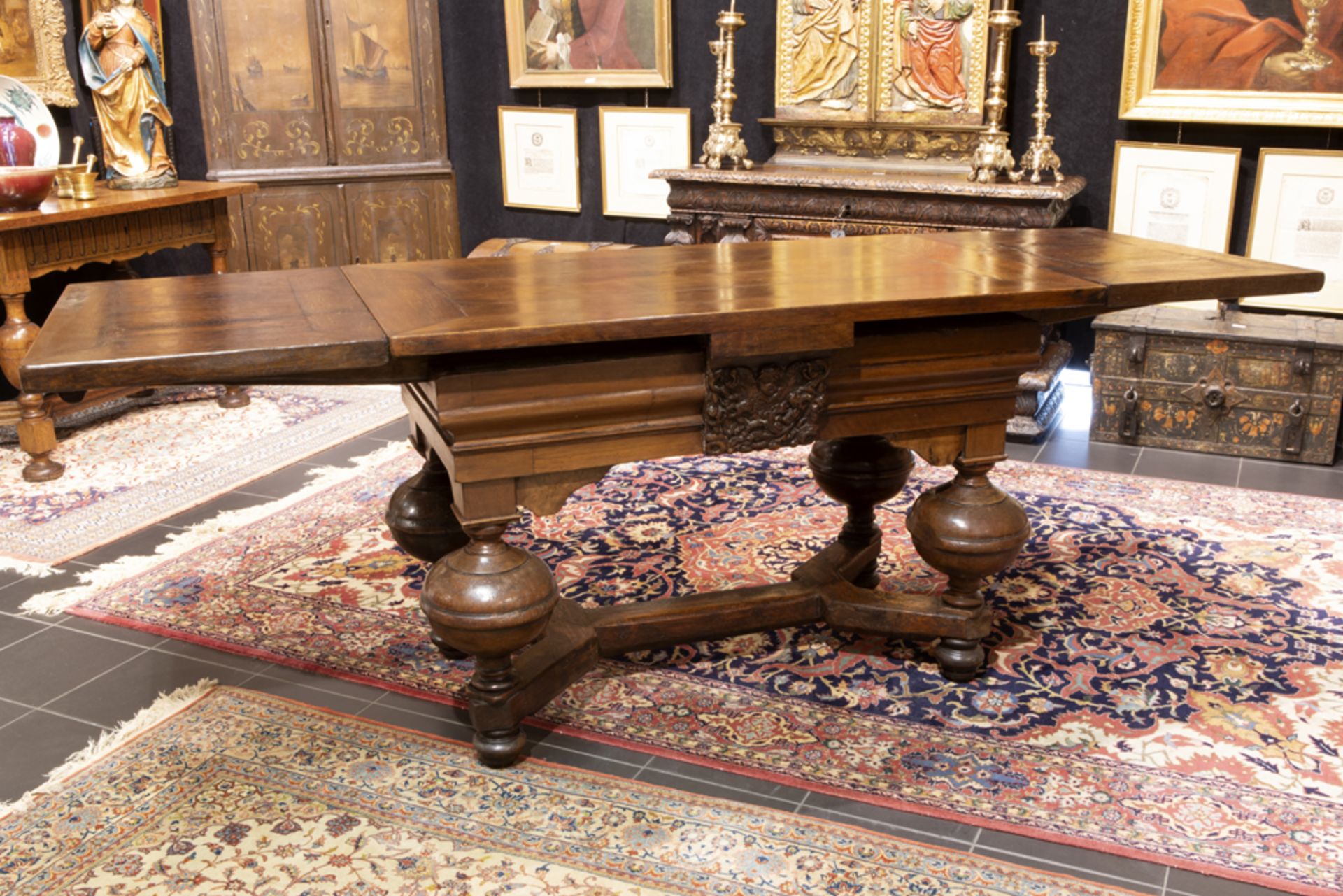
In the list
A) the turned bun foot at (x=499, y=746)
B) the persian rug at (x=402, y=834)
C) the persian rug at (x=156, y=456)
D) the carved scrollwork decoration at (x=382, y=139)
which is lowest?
the persian rug at (x=156, y=456)

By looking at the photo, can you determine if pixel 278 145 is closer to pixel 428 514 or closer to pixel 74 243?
pixel 74 243

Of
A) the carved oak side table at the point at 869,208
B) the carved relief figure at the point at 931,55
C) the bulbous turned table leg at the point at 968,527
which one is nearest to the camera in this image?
the bulbous turned table leg at the point at 968,527

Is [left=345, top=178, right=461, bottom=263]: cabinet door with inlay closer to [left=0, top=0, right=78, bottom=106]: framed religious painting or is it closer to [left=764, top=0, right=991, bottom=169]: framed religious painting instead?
[left=0, top=0, right=78, bottom=106]: framed religious painting

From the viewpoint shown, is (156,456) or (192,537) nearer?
(192,537)

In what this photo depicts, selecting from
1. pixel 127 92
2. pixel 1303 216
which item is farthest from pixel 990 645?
pixel 127 92

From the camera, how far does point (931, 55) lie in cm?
682

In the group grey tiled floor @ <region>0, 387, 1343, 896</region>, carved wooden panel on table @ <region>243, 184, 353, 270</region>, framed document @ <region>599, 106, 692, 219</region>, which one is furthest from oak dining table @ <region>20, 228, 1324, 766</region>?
carved wooden panel on table @ <region>243, 184, 353, 270</region>

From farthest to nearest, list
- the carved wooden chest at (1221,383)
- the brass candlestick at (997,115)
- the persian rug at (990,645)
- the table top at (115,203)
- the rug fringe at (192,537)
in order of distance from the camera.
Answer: the brass candlestick at (997,115)
the carved wooden chest at (1221,383)
the table top at (115,203)
the rug fringe at (192,537)
the persian rug at (990,645)

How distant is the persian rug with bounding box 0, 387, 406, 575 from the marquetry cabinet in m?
1.53

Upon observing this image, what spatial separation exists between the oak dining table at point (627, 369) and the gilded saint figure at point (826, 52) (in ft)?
12.0

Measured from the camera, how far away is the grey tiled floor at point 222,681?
2824 millimetres

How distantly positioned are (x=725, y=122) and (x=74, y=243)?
12.0 ft

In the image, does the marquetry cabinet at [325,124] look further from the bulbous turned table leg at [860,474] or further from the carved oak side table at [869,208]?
the bulbous turned table leg at [860,474]

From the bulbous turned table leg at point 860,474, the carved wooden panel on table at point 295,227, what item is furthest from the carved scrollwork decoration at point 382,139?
the bulbous turned table leg at point 860,474
